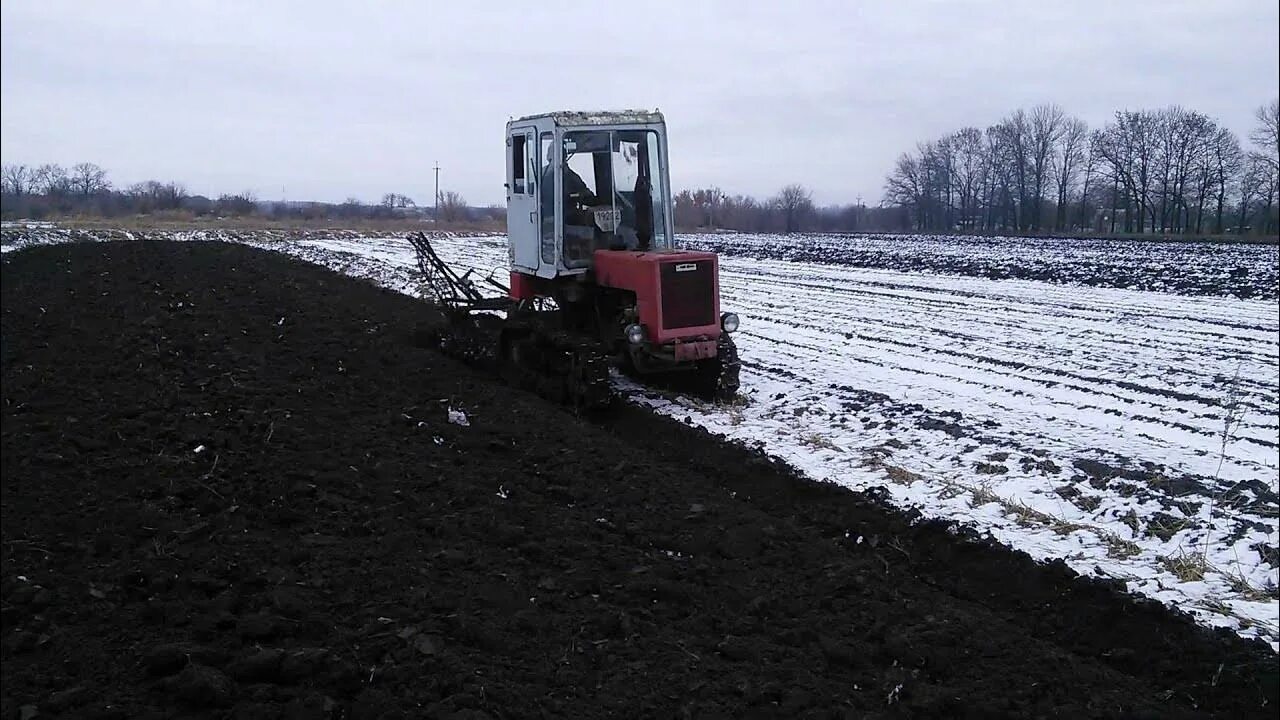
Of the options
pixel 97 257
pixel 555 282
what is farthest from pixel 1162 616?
pixel 97 257

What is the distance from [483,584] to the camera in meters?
4.66

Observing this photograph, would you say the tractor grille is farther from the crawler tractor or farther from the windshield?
the windshield

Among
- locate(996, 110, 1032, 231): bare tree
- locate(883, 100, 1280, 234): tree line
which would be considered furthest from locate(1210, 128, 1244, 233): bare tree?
locate(996, 110, 1032, 231): bare tree

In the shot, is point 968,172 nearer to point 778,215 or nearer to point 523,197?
point 778,215

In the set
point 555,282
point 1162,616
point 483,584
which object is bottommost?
point 1162,616

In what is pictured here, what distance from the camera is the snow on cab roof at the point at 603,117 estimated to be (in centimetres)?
955

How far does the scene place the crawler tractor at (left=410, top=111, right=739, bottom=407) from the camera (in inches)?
366

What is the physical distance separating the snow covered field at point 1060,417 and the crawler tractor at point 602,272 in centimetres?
72

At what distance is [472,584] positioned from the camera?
464 cm

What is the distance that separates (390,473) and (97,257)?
12325 millimetres

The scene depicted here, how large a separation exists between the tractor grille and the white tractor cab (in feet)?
3.26

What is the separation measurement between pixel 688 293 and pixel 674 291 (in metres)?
0.16

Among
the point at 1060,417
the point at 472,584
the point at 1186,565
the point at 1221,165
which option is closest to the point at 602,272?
the point at 1060,417

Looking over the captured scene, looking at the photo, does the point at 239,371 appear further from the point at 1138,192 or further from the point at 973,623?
the point at 1138,192
